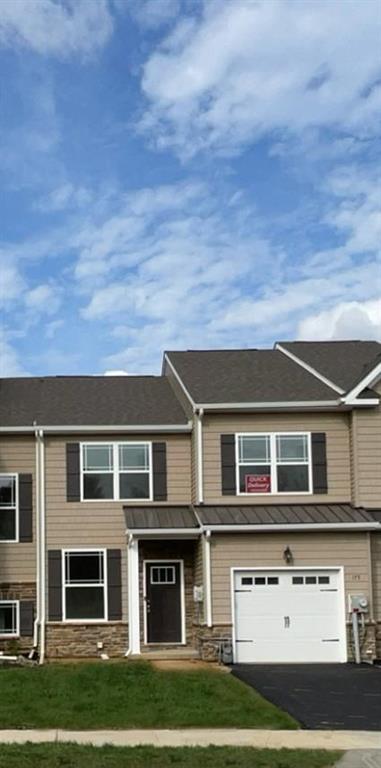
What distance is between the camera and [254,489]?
2298cm

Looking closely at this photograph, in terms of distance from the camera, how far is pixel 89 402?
2505 centimetres

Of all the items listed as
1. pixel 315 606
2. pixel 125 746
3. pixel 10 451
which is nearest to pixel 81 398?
pixel 10 451

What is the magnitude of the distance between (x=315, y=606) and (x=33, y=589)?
6.32 meters

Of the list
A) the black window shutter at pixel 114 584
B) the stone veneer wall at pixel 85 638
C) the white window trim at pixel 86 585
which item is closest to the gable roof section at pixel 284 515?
the black window shutter at pixel 114 584

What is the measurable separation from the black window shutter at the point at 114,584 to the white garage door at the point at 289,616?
2.89 meters

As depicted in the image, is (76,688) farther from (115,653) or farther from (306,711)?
(115,653)

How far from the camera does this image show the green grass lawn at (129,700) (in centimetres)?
1319

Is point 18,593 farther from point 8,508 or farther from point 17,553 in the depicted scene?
point 8,508

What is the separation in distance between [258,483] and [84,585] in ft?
14.6

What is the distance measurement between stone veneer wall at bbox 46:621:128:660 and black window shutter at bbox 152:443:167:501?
9.79 feet

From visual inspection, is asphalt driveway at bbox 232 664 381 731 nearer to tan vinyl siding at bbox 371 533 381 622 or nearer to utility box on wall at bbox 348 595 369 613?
utility box on wall at bbox 348 595 369 613

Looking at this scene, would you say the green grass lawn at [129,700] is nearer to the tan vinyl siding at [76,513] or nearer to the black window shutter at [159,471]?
the tan vinyl siding at [76,513]

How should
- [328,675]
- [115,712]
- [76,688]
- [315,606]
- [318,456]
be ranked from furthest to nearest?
[318,456] → [315,606] → [328,675] → [76,688] → [115,712]

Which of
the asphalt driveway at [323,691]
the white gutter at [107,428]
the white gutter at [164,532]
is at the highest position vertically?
the white gutter at [107,428]
